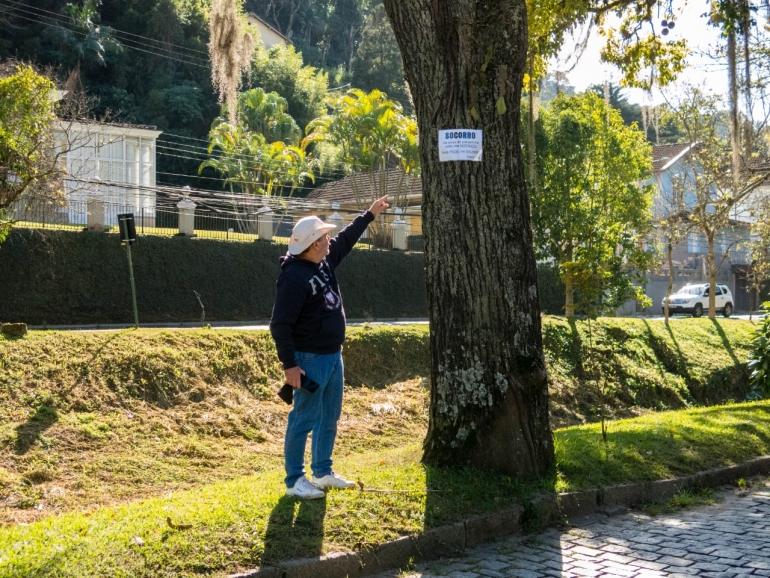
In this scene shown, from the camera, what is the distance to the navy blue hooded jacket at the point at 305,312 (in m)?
5.70

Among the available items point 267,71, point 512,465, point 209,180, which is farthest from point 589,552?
point 267,71

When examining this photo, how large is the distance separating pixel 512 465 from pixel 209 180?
1717 inches

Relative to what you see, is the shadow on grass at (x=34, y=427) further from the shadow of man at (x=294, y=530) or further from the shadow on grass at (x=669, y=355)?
the shadow on grass at (x=669, y=355)

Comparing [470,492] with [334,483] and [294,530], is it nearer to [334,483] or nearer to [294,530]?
[334,483]

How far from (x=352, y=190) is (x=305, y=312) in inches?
1636

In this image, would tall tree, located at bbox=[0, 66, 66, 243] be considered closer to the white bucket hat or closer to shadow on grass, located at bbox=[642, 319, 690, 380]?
the white bucket hat

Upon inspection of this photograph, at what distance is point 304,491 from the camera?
5719mm

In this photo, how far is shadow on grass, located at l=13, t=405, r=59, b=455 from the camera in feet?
34.0

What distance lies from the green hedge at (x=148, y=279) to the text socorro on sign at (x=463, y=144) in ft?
50.2

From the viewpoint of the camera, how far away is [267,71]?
5431 cm

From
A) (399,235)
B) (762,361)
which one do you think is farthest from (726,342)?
(399,235)

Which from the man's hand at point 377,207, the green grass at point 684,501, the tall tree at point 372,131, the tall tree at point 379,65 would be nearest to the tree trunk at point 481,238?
the man's hand at point 377,207

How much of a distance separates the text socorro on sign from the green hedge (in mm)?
15290

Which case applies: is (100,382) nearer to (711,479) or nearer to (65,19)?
(711,479)
